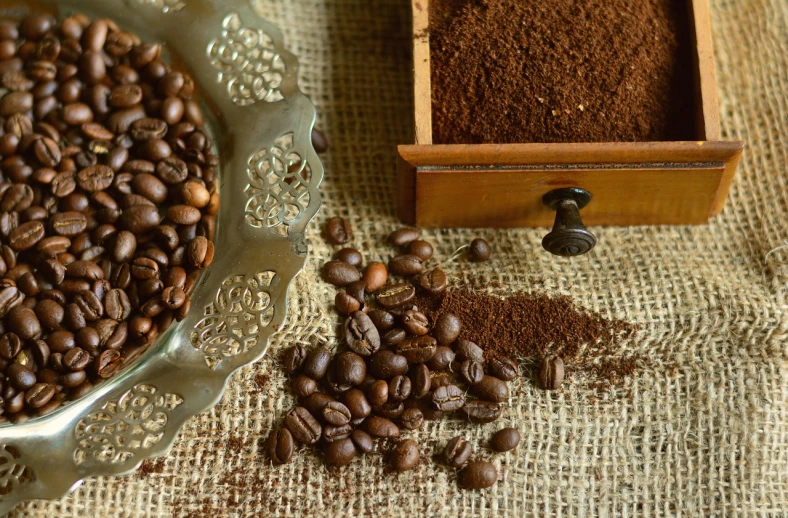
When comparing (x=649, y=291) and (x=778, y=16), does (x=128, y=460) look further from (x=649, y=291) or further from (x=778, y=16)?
(x=778, y=16)

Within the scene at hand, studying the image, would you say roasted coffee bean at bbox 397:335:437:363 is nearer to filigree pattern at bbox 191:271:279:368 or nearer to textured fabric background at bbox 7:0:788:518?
textured fabric background at bbox 7:0:788:518

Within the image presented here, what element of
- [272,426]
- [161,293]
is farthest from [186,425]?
[161,293]

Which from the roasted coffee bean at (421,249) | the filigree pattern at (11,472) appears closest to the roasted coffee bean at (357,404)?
the roasted coffee bean at (421,249)

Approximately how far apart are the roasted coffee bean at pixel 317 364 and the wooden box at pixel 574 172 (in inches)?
14.2

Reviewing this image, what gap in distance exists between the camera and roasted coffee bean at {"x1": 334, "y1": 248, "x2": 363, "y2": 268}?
170 cm

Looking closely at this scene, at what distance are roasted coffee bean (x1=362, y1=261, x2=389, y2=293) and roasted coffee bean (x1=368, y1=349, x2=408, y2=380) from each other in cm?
15

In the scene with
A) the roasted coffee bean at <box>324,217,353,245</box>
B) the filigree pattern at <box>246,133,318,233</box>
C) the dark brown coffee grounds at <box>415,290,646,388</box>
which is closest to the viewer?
the filigree pattern at <box>246,133,318,233</box>

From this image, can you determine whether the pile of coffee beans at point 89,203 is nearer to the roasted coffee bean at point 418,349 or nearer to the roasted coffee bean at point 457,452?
the roasted coffee bean at point 418,349

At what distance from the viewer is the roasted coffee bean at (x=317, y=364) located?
1589mm

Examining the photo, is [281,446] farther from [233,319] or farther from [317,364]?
[233,319]

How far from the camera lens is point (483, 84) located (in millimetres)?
1630

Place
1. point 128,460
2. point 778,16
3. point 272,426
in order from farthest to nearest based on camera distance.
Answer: point 778,16, point 272,426, point 128,460

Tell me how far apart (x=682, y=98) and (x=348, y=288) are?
2.52ft

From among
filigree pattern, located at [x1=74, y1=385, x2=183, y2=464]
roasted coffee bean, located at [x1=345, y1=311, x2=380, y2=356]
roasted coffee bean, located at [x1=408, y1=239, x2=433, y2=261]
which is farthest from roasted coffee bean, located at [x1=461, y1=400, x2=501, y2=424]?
filigree pattern, located at [x1=74, y1=385, x2=183, y2=464]
